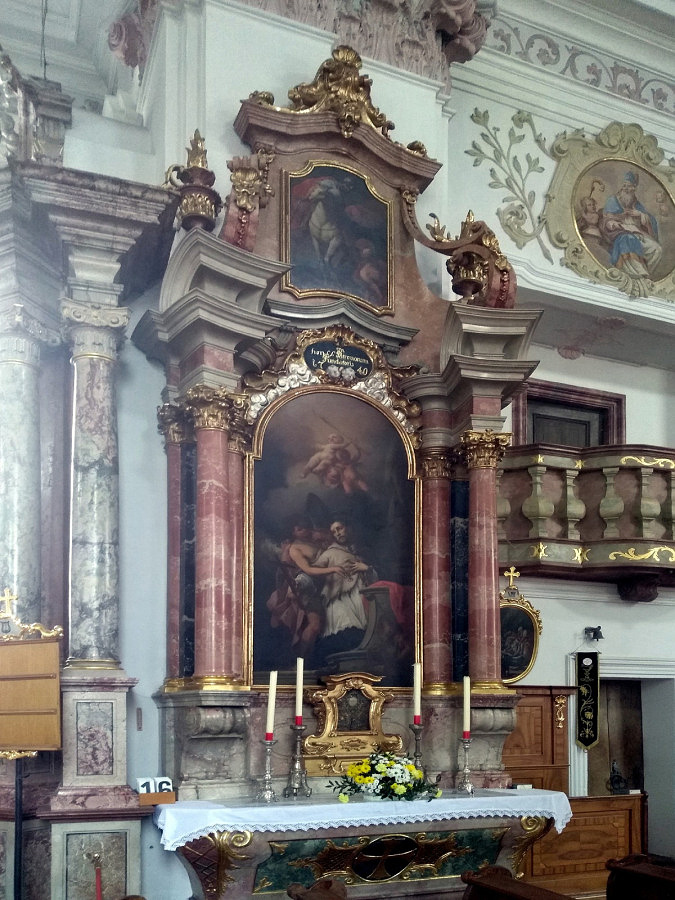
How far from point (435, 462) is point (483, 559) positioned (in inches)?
36.9

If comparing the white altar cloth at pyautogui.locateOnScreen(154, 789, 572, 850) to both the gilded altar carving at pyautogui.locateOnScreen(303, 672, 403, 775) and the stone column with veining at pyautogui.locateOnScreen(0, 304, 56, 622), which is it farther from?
the stone column with veining at pyautogui.locateOnScreen(0, 304, 56, 622)

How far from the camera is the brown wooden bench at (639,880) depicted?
6.11 metres

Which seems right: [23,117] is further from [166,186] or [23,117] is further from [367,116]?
[367,116]

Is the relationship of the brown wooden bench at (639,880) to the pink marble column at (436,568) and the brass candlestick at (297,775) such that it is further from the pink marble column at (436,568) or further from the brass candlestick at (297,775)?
the pink marble column at (436,568)

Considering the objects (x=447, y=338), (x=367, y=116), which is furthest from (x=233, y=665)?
(x=367, y=116)

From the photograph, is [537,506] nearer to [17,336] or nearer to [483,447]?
[483,447]

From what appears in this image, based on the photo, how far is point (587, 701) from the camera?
38.1 feet

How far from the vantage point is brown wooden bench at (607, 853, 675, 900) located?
6.11m

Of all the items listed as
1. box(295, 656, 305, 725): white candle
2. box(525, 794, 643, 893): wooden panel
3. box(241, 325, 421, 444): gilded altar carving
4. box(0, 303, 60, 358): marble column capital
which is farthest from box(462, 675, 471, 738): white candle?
box(0, 303, 60, 358): marble column capital

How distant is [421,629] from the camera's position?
348 inches

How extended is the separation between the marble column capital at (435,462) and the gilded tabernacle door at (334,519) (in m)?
0.12

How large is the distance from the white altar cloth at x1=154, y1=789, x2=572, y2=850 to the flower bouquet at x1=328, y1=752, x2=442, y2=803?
9cm

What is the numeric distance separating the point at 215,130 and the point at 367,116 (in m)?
1.39

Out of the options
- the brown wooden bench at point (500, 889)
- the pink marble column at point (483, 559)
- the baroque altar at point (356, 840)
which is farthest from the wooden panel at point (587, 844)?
the brown wooden bench at point (500, 889)
